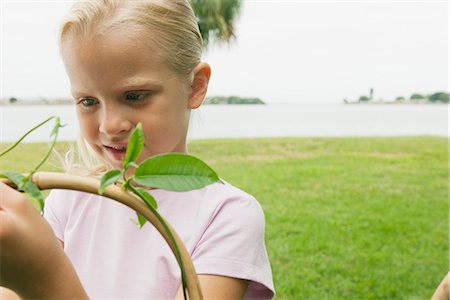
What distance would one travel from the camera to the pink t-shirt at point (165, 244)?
87 cm

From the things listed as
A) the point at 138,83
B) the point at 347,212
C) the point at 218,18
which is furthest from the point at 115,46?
the point at 218,18

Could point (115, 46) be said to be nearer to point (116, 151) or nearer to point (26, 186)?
point (116, 151)

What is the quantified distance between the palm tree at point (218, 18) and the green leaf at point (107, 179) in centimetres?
766

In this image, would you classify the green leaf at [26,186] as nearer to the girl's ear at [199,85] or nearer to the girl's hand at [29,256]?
the girl's hand at [29,256]

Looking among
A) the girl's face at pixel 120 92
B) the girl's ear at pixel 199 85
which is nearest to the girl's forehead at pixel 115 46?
the girl's face at pixel 120 92

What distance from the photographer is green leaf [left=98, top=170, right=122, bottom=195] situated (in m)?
0.44

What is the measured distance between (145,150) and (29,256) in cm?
41

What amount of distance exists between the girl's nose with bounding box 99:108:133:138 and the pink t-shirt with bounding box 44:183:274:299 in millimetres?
202

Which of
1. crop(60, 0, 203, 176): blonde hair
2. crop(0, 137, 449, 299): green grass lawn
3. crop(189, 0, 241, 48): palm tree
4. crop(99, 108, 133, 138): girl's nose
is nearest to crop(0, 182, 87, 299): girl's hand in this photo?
crop(99, 108, 133, 138): girl's nose

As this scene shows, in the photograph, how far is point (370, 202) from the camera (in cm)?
424

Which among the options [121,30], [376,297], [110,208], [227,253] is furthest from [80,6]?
[376,297]

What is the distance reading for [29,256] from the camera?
0.48 m

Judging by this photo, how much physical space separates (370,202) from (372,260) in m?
1.30

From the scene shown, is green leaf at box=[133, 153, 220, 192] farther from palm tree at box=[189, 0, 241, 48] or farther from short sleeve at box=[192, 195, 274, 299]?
palm tree at box=[189, 0, 241, 48]
